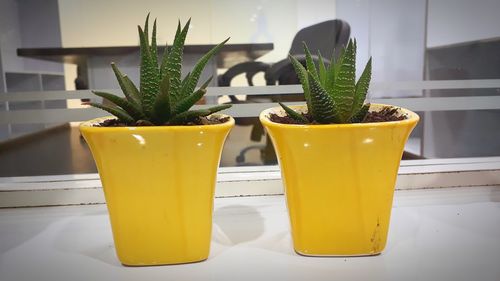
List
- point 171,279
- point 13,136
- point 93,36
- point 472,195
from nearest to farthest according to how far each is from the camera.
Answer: point 171,279 → point 472,195 → point 13,136 → point 93,36

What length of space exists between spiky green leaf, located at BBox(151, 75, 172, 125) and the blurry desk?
67 centimetres

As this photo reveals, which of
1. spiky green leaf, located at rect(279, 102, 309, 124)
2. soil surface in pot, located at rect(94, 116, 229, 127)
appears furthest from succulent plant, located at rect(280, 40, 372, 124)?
soil surface in pot, located at rect(94, 116, 229, 127)

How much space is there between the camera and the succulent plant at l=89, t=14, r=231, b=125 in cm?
46

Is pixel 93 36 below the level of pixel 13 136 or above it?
above

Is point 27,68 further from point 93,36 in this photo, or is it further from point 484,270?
point 484,270

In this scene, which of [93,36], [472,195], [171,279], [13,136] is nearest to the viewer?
[171,279]

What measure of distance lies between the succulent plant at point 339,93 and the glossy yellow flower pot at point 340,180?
0.03 m

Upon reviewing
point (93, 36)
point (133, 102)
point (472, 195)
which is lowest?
point (472, 195)

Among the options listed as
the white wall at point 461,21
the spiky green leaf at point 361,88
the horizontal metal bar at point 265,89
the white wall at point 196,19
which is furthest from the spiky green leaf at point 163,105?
the white wall at point 461,21

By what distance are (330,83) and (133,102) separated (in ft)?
0.88

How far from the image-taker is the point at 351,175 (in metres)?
0.47

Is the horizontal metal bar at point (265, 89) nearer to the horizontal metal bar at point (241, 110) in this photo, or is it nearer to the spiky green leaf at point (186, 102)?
the horizontal metal bar at point (241, 110)

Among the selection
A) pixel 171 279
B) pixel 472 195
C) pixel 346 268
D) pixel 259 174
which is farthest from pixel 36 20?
pixel 472 195

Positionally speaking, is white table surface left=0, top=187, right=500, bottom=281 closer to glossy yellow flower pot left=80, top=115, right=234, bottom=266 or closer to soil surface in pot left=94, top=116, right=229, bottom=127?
glossy yellow flower pot left=80, top=115, right=234, bottom=266
